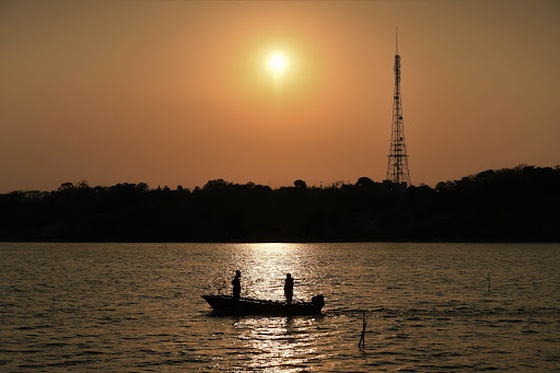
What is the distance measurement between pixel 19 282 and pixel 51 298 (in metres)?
23.5

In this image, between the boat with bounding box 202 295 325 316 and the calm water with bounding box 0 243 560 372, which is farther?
the boat with bounding box 202 295 325 316

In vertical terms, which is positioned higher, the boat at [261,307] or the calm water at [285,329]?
the boat at [261,307]

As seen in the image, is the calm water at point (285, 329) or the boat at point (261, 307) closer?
the calm water at point (285, 329)

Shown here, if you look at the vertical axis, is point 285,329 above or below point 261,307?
below

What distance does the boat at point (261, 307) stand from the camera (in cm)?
5881

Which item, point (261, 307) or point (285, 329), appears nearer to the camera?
point (285, 329)

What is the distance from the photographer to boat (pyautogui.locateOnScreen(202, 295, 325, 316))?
58812 millimetres

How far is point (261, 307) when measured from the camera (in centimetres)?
5916

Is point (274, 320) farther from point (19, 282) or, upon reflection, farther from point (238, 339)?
point (19, 282)

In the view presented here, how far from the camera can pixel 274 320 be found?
57688mm

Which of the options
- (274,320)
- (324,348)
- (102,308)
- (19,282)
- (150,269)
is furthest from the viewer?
(150,269)

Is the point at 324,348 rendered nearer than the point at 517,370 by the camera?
No

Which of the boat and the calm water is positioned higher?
the boat

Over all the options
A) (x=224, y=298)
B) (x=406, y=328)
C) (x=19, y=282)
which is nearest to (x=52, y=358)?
(x=224, y=298)
